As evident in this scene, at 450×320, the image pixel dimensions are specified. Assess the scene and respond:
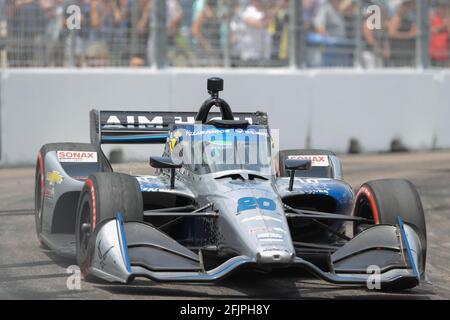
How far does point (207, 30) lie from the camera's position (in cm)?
1564

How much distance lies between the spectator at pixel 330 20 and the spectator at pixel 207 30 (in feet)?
5.49

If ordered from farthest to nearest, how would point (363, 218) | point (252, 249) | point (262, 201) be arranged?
point (363, 218)
point (262, 201)
point (252, 249)

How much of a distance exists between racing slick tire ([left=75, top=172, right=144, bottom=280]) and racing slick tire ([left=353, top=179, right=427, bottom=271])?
1739 mm

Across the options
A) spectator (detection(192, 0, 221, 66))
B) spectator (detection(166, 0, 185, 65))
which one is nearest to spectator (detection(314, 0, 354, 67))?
spectator (detection(192, 0, 221, 66))

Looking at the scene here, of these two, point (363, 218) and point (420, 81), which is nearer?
point (363, 218)

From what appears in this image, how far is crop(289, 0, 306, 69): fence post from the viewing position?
16.0 metres

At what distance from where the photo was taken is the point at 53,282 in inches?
299

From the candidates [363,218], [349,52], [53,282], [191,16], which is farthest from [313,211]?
[349,52]

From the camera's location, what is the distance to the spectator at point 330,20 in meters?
16.4

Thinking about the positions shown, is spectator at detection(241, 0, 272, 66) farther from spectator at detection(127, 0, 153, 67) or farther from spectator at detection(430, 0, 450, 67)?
spectator at detection(430, 0, 450, 67)

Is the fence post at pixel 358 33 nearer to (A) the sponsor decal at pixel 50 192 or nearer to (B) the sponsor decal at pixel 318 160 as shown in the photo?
(B) the sponsor decal at pixel 318 160

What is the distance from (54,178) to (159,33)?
21.2 ft
